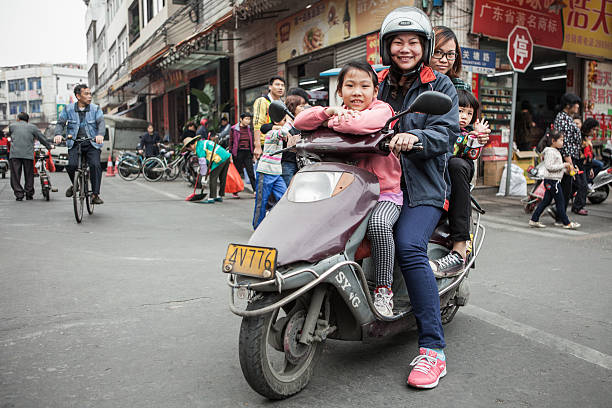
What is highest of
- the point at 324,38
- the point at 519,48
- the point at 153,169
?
the point at 324,38

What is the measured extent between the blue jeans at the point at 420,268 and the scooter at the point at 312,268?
0.15 metres

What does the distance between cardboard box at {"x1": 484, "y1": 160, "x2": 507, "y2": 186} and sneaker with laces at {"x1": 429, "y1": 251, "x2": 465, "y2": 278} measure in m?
9.11

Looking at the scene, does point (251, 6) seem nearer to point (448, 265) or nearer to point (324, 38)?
point (324, 38)

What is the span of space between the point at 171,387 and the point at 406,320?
1.28m

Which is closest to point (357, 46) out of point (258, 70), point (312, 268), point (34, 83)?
point (258, 70)

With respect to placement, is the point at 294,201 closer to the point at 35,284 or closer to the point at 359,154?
the point at 359,154

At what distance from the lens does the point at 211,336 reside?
3.37 meters

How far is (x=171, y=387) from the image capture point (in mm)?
2664

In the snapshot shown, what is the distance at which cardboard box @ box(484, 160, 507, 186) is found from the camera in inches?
463

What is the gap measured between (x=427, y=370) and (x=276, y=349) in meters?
0.79

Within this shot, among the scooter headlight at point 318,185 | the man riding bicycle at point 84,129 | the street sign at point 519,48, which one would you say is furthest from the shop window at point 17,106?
the scooter headlight at point 318,185

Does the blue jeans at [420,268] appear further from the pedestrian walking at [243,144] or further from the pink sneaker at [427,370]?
the pedestrian walking at [243,144]

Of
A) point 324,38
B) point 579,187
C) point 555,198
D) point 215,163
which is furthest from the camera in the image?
point 324,38

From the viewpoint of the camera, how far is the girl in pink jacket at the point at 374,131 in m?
2.60
